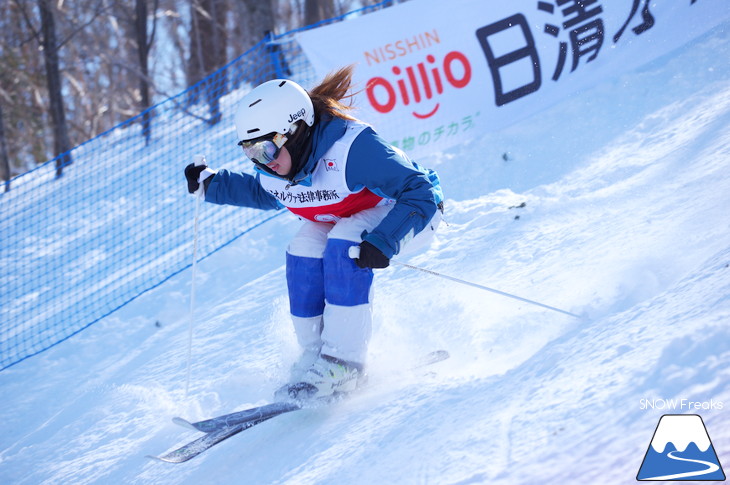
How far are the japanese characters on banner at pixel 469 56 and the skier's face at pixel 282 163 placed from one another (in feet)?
8.28

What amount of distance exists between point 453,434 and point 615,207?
2539 millimetres

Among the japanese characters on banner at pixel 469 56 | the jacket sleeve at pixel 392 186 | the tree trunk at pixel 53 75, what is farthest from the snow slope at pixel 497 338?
the tree trunk at pixel 53 75

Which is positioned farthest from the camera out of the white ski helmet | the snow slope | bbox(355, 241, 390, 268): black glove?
the white ski helmet

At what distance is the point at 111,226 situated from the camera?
719 centimetres

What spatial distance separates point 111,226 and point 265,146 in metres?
4.65

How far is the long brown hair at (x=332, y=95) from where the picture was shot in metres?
3.27

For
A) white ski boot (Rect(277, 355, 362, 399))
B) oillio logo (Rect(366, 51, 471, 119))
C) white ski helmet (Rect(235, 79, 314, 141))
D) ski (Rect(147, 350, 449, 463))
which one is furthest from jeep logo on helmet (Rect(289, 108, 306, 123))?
oillio logo (Rect(366, 51, 471, 119))

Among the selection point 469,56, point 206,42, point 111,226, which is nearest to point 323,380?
point 469,56

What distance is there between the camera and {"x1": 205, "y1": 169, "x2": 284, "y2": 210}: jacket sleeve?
3684 mm

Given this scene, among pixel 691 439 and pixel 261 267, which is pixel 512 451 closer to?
pixel 691 439

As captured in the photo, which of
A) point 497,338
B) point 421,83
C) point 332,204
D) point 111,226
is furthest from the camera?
point 111,226

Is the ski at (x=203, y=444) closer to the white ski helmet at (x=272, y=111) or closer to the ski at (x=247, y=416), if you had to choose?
the ski at (x=247, y=416)

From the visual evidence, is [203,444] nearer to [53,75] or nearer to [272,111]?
[272,111]

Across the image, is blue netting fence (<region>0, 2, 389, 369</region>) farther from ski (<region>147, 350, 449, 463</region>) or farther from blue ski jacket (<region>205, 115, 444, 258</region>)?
blue ski jacket (<region>205, 115, 444, 258</region>)
